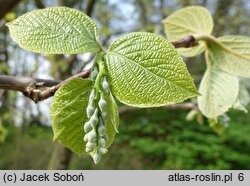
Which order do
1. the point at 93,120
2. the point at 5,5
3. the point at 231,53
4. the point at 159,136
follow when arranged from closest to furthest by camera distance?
the point at 93,120 → the point at 231,53 → the point at 5,5 → the point at 159,136

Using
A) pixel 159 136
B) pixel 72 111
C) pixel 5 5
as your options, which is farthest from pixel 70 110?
pixel 159 136

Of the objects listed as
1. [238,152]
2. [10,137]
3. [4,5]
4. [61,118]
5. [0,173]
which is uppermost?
[61,118]

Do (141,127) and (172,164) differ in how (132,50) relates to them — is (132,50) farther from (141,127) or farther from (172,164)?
(141,127)

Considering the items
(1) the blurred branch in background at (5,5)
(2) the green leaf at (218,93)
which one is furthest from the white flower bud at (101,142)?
(1) the blurred branch in background at (5,5)

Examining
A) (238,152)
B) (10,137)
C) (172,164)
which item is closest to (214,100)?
(172,164)

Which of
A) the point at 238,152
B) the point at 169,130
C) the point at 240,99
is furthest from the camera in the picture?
the point at 169,130

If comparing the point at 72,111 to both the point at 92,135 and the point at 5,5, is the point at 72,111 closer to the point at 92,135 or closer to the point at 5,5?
the point at 92,135

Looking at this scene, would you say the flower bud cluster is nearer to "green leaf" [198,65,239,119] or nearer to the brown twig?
the brown twig

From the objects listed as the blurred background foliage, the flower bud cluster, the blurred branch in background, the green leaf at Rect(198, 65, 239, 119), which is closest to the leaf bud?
the flower bud cluster
